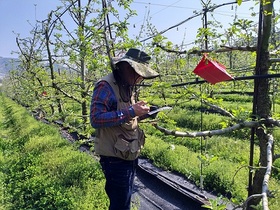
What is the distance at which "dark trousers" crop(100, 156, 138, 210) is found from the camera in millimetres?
2232

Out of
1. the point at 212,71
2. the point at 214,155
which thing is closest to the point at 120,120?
the point at 212,71

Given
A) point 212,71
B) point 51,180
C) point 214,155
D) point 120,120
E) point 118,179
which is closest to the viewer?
point 212,71

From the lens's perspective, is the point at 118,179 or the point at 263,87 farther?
the point at 118,179

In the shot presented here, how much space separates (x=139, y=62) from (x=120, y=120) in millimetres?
459

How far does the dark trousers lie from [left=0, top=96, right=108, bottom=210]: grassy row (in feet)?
4.80

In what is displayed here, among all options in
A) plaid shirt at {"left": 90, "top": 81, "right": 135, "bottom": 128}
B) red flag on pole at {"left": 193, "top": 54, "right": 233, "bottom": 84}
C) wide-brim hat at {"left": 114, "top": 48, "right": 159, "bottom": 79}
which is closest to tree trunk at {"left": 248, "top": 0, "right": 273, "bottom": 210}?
red flag on pole at {"left": 193, "top": 54, "right": 233, "bottom": 84}

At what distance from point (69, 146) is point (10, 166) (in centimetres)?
132

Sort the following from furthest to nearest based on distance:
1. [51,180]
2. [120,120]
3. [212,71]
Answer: [51,180] → [120,120] → [212,71]

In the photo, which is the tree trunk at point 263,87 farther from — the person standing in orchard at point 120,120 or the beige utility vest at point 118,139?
the beige utility vest at point 118,139

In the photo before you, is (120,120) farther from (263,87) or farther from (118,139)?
(263,87)

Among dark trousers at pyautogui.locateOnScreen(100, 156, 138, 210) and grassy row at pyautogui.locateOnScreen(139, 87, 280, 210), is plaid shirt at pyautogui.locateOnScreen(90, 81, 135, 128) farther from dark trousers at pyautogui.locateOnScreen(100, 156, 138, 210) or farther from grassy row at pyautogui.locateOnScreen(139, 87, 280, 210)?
grassy row at pyautogui.locateOnScreen(139, 87, 280, 210)

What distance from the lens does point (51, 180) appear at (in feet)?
15.8

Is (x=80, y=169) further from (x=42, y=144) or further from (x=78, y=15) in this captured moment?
(x=78, y=15)

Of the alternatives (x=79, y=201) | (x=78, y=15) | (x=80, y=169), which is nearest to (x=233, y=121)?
(x=79, y=201)
